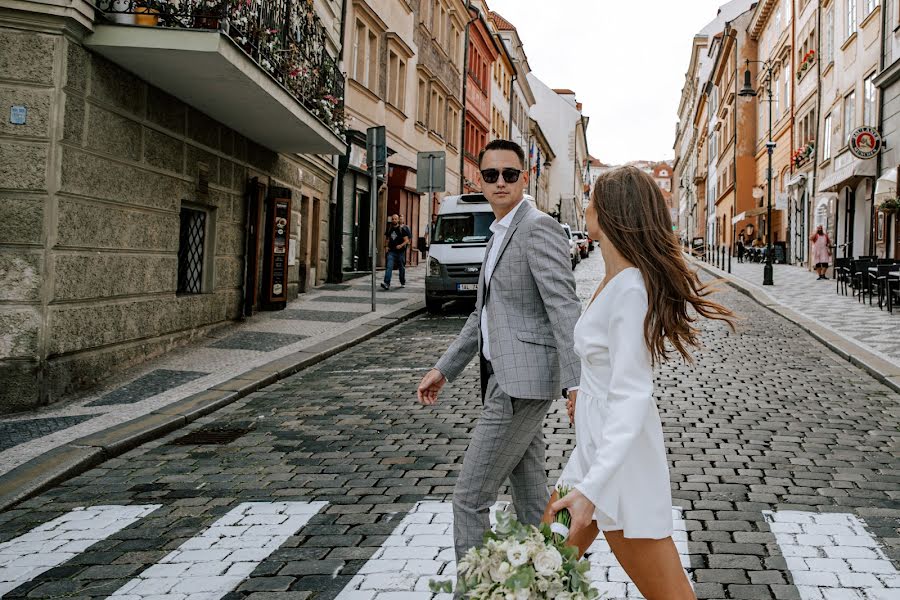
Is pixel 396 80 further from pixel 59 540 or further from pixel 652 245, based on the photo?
pixel 652 245

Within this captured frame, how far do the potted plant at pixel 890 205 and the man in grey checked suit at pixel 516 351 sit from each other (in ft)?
62.6

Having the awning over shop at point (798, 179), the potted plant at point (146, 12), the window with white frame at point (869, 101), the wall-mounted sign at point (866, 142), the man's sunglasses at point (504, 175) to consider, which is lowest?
the man's sunglasses at point (504, 175)

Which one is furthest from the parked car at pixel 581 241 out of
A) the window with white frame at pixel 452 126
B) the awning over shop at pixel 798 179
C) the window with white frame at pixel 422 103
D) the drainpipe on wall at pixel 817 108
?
the window with white frame at pixel 422 103

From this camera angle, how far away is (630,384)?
227 cm

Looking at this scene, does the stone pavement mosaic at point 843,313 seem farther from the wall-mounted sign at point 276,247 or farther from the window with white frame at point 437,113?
the window with white frame at point 437,113

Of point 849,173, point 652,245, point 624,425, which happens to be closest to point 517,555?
point 624,425

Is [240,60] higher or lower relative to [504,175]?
higher

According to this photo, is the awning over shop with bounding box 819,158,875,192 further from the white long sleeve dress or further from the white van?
the white long sleeve dress

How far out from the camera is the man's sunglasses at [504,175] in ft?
10.8

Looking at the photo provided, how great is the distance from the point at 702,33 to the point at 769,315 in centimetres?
7987

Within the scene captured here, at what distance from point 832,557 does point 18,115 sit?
292 inches

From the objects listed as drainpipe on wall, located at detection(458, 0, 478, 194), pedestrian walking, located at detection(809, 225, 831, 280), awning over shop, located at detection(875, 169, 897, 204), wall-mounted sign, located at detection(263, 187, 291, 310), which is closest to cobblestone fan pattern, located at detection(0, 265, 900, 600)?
→ wall-mounted sign, located at detection(263, 187, 291, 310)

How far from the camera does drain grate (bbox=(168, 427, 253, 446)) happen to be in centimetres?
665

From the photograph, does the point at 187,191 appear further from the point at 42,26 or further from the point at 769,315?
the point at 769,315
